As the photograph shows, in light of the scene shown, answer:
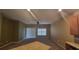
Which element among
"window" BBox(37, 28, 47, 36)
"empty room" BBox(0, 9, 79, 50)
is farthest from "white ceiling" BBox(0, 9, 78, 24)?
"window" BBox(37, 28, 47, 36)

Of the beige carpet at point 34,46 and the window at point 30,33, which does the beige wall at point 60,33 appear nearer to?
the beige carpet at point 34,46

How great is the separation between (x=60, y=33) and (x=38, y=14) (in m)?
0.50

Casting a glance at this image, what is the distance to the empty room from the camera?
1821mm

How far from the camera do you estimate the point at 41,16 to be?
74.2 inches

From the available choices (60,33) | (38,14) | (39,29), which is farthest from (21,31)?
(60,33)

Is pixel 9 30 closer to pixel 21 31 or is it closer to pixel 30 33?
pixel 21 31

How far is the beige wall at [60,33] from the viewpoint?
1856 mm

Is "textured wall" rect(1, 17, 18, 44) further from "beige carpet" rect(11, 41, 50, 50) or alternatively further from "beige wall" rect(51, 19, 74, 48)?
"beige wall" rect(51, 19, 74, 48)

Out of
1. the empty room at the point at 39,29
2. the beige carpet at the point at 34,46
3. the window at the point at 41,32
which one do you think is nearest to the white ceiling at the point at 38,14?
the empty room at the point at 39,29

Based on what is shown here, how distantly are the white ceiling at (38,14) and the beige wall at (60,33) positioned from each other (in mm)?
99
